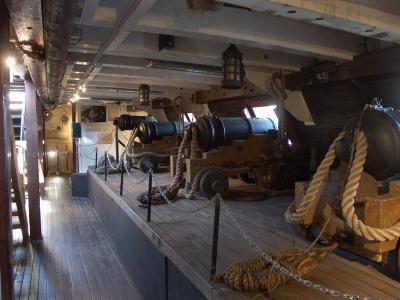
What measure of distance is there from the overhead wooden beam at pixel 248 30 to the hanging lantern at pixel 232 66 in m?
0.37

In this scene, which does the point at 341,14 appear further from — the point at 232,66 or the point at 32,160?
the point at 32,160

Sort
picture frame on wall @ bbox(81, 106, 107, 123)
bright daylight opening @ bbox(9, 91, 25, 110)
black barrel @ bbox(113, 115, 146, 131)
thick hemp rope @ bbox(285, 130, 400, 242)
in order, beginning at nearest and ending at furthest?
thick hemp rope @ bbox(285, 130, 400, 242)
black barrel @ bbox(113, 115, 146, 131)
bright daylight opening @ bbox(9, 91, 25, 110)
picture frame on wall @ bbox(81, 106, 107, 123)

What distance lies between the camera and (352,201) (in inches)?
86.7

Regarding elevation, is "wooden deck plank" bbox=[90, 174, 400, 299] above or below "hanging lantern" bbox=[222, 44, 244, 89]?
below

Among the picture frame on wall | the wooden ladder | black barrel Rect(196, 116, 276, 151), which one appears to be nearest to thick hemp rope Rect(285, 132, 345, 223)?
black barrel Rect(196, 116, 276, 151)

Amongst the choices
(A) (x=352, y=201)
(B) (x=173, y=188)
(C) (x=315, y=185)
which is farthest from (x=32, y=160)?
(A) (x=352, y=201)

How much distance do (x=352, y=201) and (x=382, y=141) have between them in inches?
17.1

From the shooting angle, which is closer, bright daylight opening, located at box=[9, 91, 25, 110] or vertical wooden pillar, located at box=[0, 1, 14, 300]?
vertical wooden pillar, located at box=[0, 1, 14, 300]

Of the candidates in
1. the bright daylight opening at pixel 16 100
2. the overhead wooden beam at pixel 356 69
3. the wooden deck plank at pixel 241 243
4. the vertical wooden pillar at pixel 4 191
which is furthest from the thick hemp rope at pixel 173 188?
the bright daylight opening at pixel 16 100

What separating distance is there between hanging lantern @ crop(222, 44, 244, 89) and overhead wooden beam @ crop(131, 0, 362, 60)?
37 centimetres

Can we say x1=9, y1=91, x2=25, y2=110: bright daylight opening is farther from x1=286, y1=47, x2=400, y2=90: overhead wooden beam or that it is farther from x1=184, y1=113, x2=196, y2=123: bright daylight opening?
x1=286, y1=47, x2=400, y2=90: overhead wooden beam

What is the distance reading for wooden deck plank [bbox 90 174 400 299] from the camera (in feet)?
6.92

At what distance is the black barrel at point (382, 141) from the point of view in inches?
89.4

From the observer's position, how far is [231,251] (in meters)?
2.74
